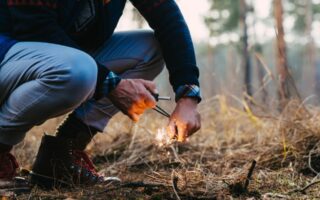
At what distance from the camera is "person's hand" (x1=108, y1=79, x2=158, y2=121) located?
1.63 meters

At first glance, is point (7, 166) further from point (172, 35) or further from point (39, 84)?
point (172, 35)

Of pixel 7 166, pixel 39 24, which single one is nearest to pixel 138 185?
pixel 7 166

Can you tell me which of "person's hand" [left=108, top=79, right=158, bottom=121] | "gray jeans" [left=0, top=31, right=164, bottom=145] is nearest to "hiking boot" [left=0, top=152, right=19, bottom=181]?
"gray jeans" [left=0, top=31, right=164, bottom=145]

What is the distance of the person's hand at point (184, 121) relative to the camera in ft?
5.71

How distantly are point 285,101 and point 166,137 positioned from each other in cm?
158

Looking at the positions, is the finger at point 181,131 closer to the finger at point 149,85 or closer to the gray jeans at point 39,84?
the finger at point 149,85

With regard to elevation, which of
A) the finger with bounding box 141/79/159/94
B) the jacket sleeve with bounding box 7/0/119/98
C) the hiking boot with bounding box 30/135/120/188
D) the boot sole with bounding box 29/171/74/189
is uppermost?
the jacket sleeve with bounding box 7/0/119/98

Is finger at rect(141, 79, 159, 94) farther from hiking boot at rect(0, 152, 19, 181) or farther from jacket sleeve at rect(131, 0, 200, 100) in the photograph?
hiking boot at rect(0, 152, 19, 181)

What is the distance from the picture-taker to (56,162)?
1872 millimetres

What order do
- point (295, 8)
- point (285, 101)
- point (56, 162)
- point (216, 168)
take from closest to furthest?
point (56, 162), point (216, 168), point (285, 101), point (295, 8)

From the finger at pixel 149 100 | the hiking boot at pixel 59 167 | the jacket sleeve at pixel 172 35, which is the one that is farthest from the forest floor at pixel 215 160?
the jacket sleeve at pixel 172 35

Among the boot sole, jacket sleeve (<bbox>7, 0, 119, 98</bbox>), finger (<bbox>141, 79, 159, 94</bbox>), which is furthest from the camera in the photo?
the boot sole

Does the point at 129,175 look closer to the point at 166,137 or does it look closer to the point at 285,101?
the point at 166,137

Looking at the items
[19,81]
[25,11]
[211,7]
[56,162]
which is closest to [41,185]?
[56,162]
